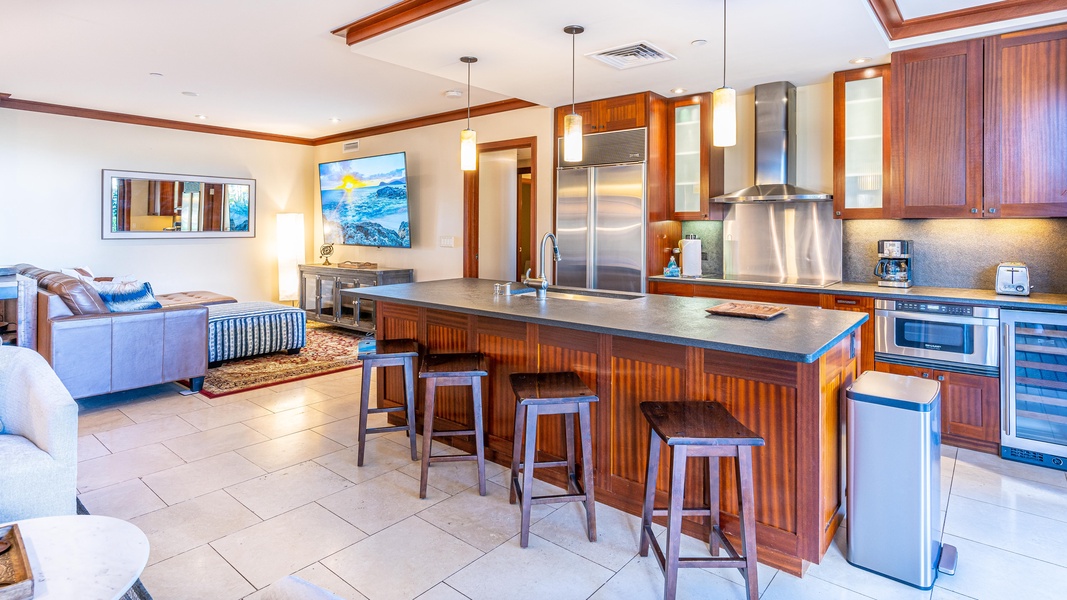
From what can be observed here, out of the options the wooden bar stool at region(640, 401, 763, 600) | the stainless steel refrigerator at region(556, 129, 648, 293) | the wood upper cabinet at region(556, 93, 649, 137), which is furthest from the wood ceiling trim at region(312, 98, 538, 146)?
the wooden bar stool at region(640, 401, 763, 600)

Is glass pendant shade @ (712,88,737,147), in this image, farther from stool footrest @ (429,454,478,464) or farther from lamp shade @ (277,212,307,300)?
lamp shade @ (277,212,307,300)

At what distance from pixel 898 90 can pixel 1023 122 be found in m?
0.71

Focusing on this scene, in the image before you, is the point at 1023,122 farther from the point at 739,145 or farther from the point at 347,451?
the point at 347,451

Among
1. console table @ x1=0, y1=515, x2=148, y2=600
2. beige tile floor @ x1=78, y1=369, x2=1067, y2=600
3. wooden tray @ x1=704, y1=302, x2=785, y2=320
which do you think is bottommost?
beige tile floor @ x1=78, y1=369, x2=1067, y2=600

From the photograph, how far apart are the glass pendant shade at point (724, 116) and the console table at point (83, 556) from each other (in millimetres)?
2620

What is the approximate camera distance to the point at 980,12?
339 cm

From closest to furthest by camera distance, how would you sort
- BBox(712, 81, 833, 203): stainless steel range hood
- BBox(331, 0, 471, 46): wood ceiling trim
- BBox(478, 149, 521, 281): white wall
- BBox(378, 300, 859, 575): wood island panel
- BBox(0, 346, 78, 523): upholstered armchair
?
BBox(0, 346, 78, 523): upholstered armchair < BBox(378, 300, 859, 575): wood island panel < BBox(331, 0, 471, 46): wood ceiling trim < BBox(712, 81, 833, 203): stainless steel range hood < BBox(478, 149, 521, 281): white wall

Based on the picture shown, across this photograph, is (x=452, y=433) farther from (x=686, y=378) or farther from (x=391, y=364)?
(x=686, y=378)

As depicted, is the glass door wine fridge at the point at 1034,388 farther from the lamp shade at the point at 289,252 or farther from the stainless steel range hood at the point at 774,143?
the lamp shade at the point at 289,252

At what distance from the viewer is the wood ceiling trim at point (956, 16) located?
3.24m

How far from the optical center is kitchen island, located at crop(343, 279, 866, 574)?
216 cm

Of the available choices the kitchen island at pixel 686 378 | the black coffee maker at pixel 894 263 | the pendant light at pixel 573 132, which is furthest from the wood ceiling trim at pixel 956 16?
the kitchen island at pixel 686 378

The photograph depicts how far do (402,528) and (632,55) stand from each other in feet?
10.2

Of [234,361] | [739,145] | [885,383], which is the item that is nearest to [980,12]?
[739,145]
